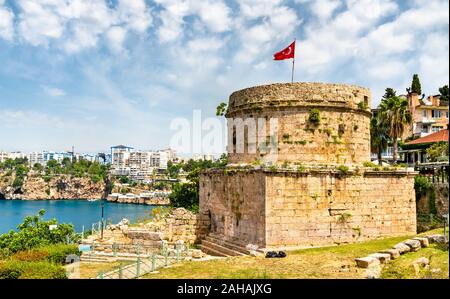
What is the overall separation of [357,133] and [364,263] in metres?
8.55

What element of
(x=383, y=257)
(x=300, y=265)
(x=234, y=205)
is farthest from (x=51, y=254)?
(x=383, y=257)

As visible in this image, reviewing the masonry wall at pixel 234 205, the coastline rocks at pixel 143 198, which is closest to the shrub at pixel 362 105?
the masonry wall at pixel 234 205

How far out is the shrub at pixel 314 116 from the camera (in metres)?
18.2

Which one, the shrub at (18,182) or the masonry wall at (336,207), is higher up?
the masonry wall at (336,207)

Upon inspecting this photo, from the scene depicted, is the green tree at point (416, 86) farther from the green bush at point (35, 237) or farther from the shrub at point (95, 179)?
the shrub at point (95, 179)

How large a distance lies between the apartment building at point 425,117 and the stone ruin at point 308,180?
86.1 ft

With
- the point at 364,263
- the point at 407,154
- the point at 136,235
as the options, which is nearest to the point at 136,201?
the point at 407,154

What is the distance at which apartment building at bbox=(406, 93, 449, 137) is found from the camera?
42.8 m

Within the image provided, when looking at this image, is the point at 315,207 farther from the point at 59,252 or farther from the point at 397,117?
the point at 397,117

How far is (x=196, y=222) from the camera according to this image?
71.6ft

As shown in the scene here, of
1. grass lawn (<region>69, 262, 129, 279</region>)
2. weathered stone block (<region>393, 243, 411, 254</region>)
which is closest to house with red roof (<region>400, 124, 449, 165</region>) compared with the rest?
weathered stone block (<region>393, 243, 411, 254</region>)

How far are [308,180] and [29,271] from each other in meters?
10.5
